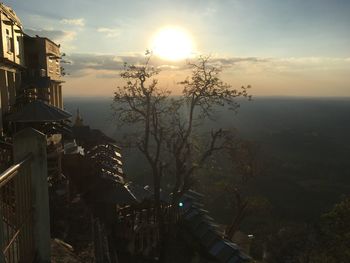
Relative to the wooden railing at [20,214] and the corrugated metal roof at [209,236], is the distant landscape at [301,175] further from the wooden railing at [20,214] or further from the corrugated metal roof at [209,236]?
the wooden railing at [20,214]

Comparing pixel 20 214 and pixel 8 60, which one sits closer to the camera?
pixel 20 214

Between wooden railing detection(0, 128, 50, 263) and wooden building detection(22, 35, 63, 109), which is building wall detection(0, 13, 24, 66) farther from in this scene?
wooden railing detection(0, 128, 50, 263)

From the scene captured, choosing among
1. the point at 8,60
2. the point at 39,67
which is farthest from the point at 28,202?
the point at 39,67

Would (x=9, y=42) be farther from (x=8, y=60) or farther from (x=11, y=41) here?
(x=8, y=60)

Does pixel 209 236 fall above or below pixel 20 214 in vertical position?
below

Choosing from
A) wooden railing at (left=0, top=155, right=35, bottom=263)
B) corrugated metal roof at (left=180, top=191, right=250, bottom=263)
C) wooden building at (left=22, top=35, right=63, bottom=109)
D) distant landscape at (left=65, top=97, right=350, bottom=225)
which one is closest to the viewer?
wooden railing at (left=0, top=155, right=35, bottom=263)

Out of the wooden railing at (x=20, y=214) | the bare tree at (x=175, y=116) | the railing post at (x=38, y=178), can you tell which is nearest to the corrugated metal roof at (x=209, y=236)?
the bare tree at (x=175, y=116)

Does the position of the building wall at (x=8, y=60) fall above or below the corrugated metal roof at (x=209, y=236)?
above

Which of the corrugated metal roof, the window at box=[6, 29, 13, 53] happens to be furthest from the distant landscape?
the window at box=[6, 29, 13, 53]

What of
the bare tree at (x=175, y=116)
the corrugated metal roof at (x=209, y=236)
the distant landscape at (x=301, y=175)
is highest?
the bare tree at (x=175, y=116)
